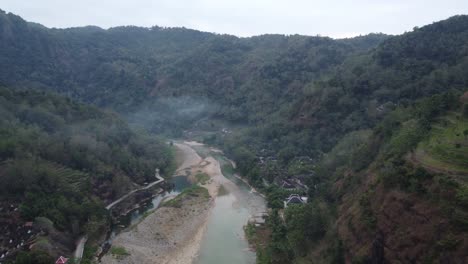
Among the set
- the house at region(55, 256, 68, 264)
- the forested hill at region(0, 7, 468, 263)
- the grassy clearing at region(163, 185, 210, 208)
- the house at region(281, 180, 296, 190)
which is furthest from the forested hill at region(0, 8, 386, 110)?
the house at region(55, 256, 68, 264)

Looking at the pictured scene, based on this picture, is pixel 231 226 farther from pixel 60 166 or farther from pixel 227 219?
pixel 60 166

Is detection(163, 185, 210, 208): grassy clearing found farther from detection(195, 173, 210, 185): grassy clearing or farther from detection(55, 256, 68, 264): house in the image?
detection(55, 256, 68, 264): house

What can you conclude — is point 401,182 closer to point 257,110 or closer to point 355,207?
point 355,207

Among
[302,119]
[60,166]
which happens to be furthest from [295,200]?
[60,166]

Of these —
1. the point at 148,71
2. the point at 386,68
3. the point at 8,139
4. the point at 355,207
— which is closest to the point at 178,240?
the point at 355,207

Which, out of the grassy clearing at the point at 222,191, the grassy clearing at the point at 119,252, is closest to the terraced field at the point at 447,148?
the grassy clearing at the point at 119,252

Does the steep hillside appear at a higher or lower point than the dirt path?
higher
